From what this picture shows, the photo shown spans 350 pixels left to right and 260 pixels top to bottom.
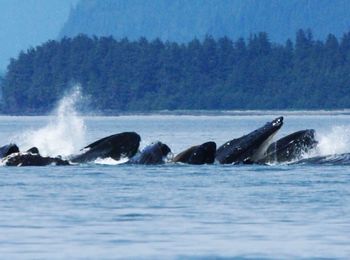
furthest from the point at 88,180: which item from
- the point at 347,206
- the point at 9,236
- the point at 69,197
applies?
the point at 9,236

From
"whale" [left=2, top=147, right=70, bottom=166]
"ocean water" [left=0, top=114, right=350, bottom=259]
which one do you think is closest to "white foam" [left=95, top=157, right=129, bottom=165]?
"whale" [left=2, top=147, right=70, bottom=166]

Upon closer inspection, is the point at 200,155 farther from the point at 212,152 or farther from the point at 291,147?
the point at 291,147

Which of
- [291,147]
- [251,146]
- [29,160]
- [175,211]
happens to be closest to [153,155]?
[251,146]

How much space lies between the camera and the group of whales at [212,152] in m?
49.5

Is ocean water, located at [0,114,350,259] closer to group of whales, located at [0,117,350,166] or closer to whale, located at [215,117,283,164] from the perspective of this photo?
whale, located at [215,117,283,164]

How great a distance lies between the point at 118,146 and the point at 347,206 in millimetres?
17019

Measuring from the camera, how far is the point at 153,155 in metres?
50.4

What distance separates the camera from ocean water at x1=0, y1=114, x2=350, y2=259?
27.9 m

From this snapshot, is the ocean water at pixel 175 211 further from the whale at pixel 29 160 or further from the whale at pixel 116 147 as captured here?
the whale at pixel 116 147

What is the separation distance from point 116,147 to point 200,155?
267 cm

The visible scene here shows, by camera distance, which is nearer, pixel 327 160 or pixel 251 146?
pixel 327 160

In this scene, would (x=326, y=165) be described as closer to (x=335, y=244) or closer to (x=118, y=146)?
(x=118, y=146)

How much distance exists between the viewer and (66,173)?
46.3 meters

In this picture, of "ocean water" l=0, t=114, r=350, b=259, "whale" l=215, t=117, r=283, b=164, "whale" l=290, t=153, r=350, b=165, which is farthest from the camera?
"whale" l=215, t=117, r=283, b=164
